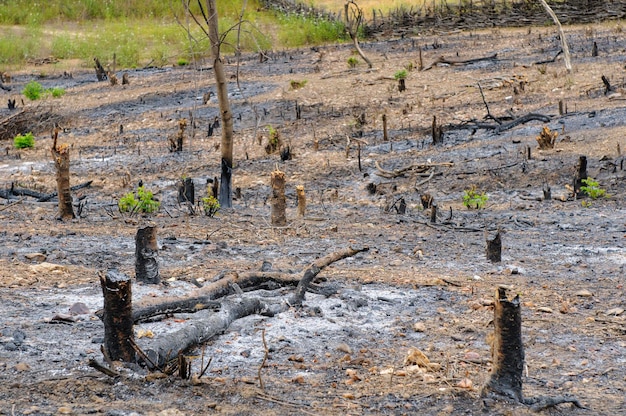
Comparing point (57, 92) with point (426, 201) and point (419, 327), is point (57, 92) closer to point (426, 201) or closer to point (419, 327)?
point (426, 201)

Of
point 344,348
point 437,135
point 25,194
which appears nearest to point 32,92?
point 25,194

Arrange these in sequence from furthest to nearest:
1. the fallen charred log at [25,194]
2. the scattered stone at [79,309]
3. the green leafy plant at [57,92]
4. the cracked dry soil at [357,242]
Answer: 1. the green leafy plant at [57,92]
2. the fallen charred log at [25,194]
3. the scattered stone at [79,309]
4. the cracked dry soil at [357,242]

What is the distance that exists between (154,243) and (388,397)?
6.79 ft

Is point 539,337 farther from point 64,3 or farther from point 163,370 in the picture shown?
point 64,3

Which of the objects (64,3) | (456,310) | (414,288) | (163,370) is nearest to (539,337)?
(456,310)

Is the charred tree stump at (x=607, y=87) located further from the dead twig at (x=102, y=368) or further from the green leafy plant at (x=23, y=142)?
the dead twig at (x=102, y=368)

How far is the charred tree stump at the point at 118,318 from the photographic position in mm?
3611

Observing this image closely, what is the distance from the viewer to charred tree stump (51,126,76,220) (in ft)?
23.7

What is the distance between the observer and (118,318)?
3641 mm

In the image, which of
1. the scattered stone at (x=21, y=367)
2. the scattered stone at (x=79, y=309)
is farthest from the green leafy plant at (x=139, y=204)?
the scattered stone at (x=21, y=367)

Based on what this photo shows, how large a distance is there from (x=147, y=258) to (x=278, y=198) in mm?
2347

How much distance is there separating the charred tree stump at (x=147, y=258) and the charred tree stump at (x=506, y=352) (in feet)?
7.65

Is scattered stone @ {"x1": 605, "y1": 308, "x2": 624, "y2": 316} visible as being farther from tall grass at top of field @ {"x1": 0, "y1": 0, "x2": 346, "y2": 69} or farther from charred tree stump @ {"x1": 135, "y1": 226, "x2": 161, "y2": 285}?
tall grass at top of field @ {"x1": 0, "y1": 0, "x2": 346, "y2": 69}

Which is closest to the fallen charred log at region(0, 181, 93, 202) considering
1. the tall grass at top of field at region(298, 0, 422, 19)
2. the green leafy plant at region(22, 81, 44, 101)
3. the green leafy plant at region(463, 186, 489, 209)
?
the green leafy plant at region(463, 186, 489, 209)
